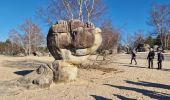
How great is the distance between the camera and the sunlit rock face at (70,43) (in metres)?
15.9

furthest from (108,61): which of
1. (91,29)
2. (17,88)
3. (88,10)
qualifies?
(17,88)

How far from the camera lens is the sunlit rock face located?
52.3 ft

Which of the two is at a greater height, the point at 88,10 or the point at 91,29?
the point at 88,10

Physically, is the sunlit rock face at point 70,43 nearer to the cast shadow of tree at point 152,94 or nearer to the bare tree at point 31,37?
the cast shadow of tree at point 152,94

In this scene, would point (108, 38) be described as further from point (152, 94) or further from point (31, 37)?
point (31, 37)

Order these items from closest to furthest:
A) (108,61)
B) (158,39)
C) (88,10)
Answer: (108,61) < (88,10) < (158,39)

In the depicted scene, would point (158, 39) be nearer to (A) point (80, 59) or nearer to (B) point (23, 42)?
(B) point (23, 42)

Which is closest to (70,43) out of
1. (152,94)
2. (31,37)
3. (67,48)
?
(67,48)

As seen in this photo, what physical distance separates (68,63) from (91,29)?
205 centimetres

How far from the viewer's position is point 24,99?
42.8 ft

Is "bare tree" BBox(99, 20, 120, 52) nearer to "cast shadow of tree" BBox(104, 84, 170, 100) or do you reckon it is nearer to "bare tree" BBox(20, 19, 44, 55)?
"cast shadow of tree" BBox(104, 84, 170, 100)

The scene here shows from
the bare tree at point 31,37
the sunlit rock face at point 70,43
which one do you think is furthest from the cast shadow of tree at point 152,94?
the bare tree at point 31,37

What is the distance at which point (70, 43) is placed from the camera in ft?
52.9

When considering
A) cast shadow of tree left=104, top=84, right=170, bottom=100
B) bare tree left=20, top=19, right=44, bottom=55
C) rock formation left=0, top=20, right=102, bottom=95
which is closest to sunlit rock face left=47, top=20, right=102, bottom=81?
rock formation left=0, top=20, right=102, bottom=95
